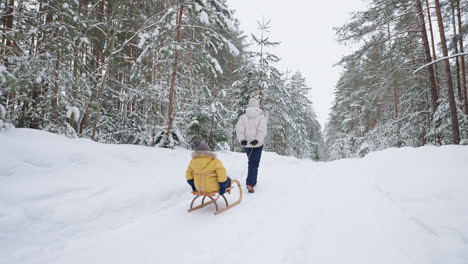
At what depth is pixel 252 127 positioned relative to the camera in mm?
4949

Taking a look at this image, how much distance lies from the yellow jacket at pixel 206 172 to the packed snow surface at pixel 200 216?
0.55 meters

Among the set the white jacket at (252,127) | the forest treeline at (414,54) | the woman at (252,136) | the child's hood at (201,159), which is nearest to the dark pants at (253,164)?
the woman at (252,136)

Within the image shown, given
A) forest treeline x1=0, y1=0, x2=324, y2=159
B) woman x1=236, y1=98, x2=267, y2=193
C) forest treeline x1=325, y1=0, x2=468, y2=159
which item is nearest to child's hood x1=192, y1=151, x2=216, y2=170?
woman x1=236, y1=98, x2=267, y2=193

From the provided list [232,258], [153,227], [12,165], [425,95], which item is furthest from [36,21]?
[425,95]

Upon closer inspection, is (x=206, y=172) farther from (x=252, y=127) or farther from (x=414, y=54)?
(x=414, y=54)

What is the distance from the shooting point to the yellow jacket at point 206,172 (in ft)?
11.2

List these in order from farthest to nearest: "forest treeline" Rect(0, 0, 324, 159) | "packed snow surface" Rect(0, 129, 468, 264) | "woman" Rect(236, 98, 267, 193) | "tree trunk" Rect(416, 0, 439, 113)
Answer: "tree trunk" Rect(416, 0, 439, 113), "forest treeline" Rect(0, 0, 324, 159), "woman" Rect(236, 98, 267, 193), "packed snow surface" Rect(0, 129, 468, 264)

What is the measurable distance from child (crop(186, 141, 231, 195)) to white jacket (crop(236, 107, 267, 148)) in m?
1.59

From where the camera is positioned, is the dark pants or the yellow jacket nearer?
the yellow jacket

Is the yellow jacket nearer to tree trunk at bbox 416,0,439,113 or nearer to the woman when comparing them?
the woman

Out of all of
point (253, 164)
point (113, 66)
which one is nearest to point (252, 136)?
point (253, 164)

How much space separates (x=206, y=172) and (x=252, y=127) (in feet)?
6.47

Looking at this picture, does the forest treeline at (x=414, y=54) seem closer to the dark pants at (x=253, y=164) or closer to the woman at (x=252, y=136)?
the woman at (x=252, y=136)

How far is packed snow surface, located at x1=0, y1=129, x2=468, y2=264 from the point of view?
2266 millimetres
